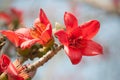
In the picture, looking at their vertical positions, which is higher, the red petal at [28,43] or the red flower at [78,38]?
the red petal at [28,43]

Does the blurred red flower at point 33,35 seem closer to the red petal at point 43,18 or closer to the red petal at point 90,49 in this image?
the red petal at point 43,18

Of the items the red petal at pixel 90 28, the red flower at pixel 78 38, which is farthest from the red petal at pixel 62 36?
the red petal at pixel 90 28

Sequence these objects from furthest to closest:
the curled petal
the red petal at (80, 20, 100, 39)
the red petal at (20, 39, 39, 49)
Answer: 1. the red petal at (80, 20, 100, 39)
2. the red petal at (20, 39, 39, 49)
3. the curled petal

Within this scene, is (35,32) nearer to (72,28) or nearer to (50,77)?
(72,28)

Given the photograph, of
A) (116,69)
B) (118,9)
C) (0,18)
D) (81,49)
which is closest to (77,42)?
(81,49)

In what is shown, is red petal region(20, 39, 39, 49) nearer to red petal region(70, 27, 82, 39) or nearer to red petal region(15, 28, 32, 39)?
red petal region(15, 28, 32, 39)

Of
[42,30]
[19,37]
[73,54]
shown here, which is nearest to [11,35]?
[19,37]

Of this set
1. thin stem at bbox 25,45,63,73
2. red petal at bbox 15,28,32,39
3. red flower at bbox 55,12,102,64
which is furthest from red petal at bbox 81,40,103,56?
red petal at bbox 15,28,32,39

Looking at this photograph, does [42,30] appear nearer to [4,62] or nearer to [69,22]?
[69,22]
